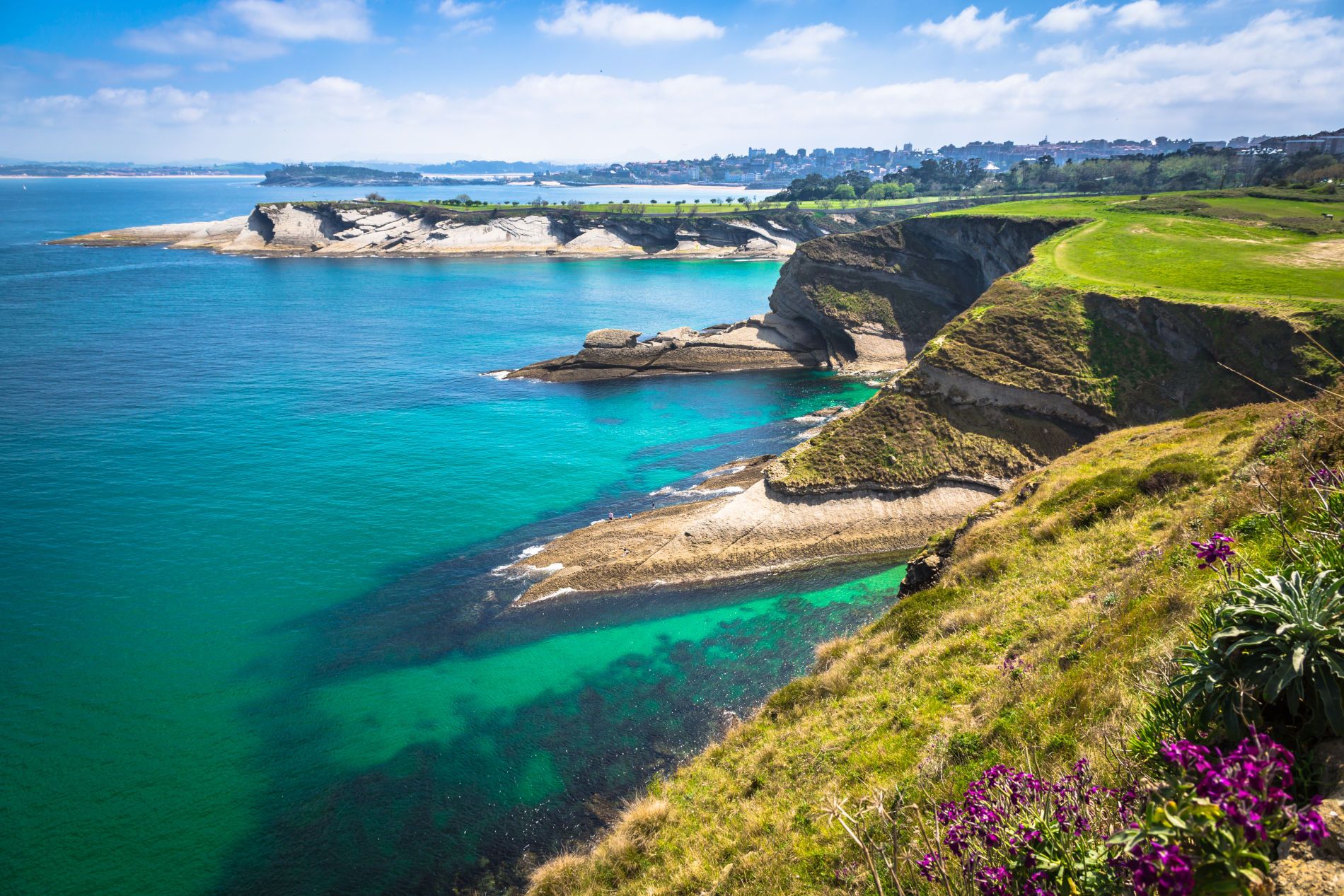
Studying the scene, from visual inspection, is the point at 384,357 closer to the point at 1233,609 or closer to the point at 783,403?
the point at 783,403

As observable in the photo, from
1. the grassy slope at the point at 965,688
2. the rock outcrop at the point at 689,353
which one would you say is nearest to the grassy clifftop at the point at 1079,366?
the grassy slope at the point at 965,688

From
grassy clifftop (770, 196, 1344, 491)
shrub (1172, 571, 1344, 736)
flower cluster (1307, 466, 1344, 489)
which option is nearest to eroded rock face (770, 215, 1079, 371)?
grassy clifftop (770, 196, 1344, 491)

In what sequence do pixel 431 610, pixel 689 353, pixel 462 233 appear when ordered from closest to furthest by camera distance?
pixel 431 610
pixel 689 353
pixel 462 233

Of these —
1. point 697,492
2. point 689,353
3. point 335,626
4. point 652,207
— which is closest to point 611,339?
point 689,353

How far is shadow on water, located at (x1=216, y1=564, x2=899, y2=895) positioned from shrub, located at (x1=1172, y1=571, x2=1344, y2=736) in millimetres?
17793

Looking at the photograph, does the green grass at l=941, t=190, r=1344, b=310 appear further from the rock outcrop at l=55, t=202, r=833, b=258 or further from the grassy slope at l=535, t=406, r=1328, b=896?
the rock outcrop at l=55, t=202, r=833, b=258

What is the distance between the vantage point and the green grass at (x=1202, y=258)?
130 ft

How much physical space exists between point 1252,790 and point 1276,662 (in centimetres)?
175

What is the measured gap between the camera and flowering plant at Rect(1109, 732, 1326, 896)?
484 centimetres

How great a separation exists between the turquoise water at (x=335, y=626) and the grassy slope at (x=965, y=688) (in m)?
→ 5.98

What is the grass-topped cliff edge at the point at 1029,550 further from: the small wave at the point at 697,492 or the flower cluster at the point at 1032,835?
the small wave at the point at 697,492

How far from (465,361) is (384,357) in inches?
333

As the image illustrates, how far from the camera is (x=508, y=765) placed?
2297 cm

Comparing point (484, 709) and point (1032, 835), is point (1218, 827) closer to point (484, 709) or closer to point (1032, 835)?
point (1032, 835)
